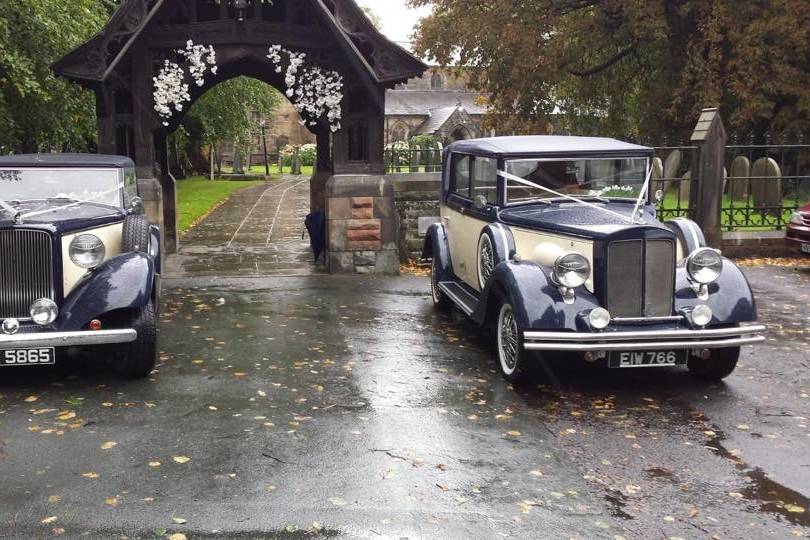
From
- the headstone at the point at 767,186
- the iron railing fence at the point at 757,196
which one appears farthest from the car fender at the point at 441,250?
the headstone at the point at 767,186

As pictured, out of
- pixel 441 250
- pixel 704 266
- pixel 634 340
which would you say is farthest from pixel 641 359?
pixel 441 250

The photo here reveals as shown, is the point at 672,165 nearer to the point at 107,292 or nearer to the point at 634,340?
the point at 634,340

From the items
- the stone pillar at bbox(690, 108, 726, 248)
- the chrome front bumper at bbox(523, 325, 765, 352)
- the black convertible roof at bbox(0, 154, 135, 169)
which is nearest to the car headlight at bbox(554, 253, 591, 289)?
the chrome front bumper at bbox(523, 325, 765, 352)

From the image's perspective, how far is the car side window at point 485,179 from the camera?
862 cm

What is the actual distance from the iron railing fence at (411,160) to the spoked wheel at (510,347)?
7.35 m

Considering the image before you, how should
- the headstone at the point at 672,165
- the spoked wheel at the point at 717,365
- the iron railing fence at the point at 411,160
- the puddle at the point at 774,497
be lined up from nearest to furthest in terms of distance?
1. the puddle at the point at 774,497
2. the spoked wheel at the point at 717,365
3. the iron railing fence at the point at 411,160
4. the headstone at the point at 672,165

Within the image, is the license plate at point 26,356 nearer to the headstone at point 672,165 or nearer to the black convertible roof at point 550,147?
the black convertible roof at point 550,147

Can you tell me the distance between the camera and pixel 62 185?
832 cm

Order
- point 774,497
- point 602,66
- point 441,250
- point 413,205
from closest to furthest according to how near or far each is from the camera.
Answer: point 774,497, point 441,250, point 413,205, point 602,66

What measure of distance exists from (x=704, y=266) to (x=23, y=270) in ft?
19.1

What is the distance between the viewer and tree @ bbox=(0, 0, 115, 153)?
1146cm

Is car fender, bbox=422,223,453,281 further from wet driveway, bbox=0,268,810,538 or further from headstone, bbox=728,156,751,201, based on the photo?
headstone, bbox=728,156,751,201

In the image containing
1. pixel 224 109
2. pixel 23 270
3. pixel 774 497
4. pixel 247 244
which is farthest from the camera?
pixel 224 109

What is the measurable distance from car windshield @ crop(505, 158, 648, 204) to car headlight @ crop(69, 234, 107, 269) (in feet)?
13.1
